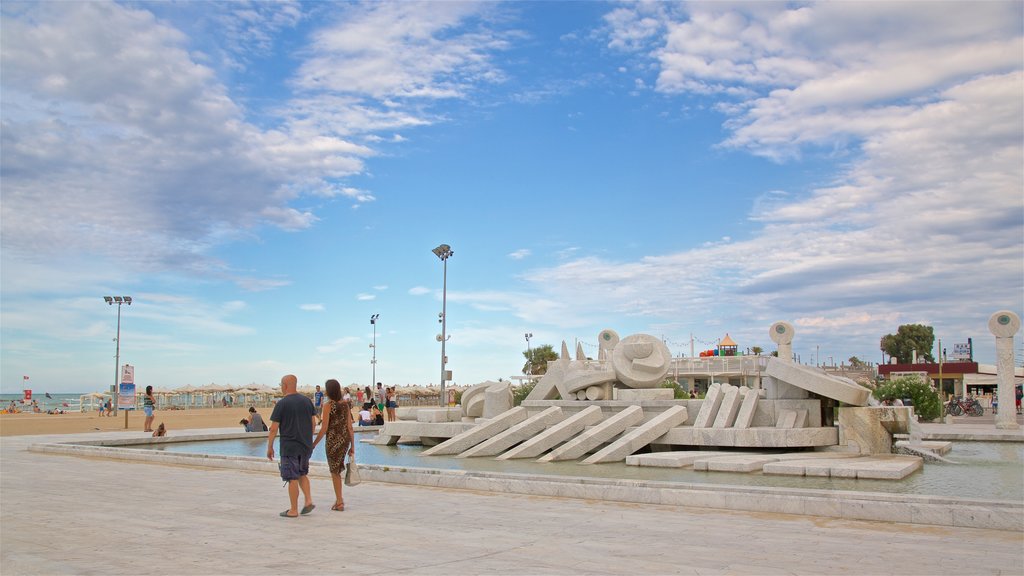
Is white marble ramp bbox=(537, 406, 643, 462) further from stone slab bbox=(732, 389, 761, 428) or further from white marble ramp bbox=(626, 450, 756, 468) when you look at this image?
stone slab bbox=(732, 389, 761, 428)

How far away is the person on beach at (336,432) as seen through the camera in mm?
8156

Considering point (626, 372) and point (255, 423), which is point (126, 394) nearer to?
point (255, 423)

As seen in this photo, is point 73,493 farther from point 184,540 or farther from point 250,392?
point 250,392

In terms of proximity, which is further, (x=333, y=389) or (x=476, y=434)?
(x=476, y=434)

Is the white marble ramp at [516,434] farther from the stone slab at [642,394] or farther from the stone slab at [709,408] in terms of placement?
the stone slab at [709,408]

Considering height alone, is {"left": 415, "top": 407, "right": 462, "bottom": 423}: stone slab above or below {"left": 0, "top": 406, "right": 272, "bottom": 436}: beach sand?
above

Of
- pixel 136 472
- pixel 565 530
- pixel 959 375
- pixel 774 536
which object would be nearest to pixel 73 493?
pixel 136 472

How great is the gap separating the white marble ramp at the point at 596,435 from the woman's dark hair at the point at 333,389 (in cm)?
629

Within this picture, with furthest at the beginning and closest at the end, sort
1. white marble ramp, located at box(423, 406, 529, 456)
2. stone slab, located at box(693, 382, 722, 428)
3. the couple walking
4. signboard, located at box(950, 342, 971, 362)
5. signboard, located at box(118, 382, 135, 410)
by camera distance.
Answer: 1. signboard, located at box(950, 342, 971, 362)
2. signboard, located at box(118, 382, 135, 410)
3. white marble ramp, located at box(423, 406, 529, 456)
4. stone slab, located at box(693, 382, 722, 428)
5. the couple walking

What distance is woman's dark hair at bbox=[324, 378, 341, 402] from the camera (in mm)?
8156

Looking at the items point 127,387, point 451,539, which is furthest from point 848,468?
point 127,387

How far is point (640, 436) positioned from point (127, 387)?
16209mm

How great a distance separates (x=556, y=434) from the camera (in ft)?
48.8

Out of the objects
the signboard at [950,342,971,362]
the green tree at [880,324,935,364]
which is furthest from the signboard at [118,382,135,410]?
the green tree at [880,324,935,364]
